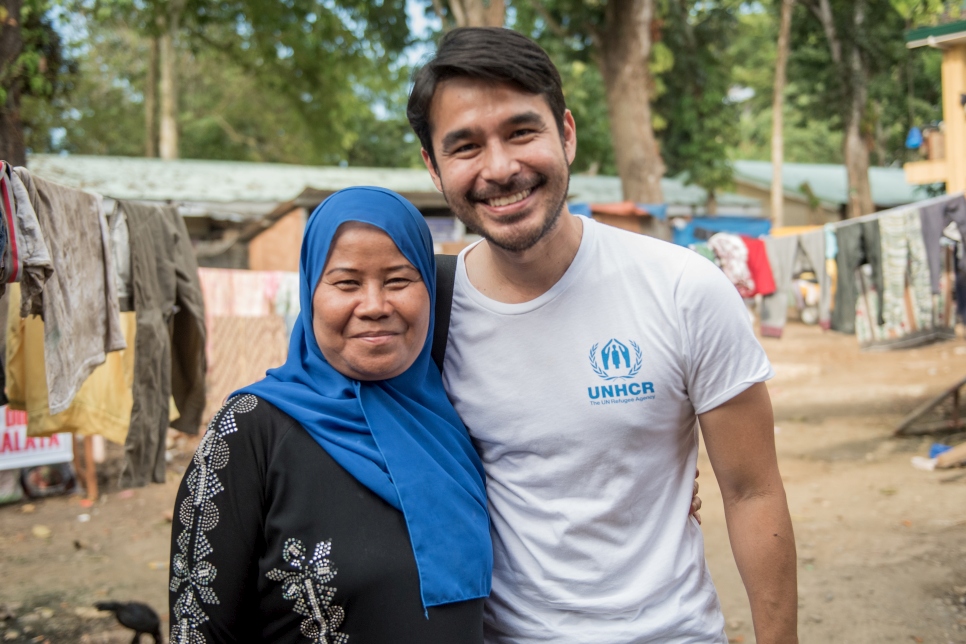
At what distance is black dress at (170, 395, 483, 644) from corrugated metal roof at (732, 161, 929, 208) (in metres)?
23.5

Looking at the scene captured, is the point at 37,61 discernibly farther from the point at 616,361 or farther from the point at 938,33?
the point at 938,33

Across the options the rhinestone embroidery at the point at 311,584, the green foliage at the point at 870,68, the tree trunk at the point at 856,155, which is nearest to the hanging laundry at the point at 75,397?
the rhinestone embroidery at the point at 311,584

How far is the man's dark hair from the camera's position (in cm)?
174

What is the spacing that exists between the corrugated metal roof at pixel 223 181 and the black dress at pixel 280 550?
12.7m

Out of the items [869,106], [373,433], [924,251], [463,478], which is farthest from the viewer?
[869,106]

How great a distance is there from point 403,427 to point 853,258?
7341 millimetres

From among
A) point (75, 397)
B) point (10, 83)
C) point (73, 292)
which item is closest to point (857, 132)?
point (10, 83)

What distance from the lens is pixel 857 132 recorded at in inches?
774

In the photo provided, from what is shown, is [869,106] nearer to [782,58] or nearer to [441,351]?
[782,58]

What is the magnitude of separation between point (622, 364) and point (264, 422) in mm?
733

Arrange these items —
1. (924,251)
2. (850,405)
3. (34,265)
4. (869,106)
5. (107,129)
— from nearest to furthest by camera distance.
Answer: (34,265), (924,251), (850,405), (869,106), (107,129)


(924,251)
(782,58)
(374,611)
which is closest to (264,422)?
A: (374,611)

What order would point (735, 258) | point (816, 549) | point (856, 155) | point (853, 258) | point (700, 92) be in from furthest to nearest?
point (856, 155), point (700, 92), point (735, 258), point (853, 258), point (816, 549)

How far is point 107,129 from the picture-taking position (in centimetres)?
2458
